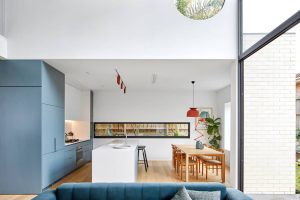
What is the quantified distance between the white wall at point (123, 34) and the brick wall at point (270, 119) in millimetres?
674

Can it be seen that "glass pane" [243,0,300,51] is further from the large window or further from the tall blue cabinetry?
the large window

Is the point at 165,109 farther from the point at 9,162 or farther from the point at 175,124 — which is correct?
the point at 9,162

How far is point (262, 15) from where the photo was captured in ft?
13.5

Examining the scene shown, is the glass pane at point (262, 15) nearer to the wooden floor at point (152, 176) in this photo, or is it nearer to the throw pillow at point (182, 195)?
the throw pillow at point (182, 195)

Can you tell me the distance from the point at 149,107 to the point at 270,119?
5.81 meters

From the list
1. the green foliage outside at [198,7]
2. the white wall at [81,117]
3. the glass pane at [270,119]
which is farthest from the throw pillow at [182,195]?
the white wall at [81,117]

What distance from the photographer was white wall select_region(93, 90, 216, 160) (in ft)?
33.1

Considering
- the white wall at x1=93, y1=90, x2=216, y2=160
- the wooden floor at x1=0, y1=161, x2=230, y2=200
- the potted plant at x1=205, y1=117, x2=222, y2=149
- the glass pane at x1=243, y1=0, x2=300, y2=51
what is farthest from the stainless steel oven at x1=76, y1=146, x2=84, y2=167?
the glass pane at x1=243, y1=0, x2=300, y2=51

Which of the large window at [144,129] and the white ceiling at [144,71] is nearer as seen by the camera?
the white ceiling at [144,71]

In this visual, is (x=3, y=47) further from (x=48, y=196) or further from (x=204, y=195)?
(x=204, y=195)

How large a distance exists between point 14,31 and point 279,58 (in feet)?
15.8

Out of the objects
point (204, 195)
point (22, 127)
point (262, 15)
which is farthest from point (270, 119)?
point (22, 127)

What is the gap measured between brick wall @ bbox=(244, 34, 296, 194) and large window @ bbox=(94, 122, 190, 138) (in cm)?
516

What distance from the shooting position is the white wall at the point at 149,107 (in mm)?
10094
